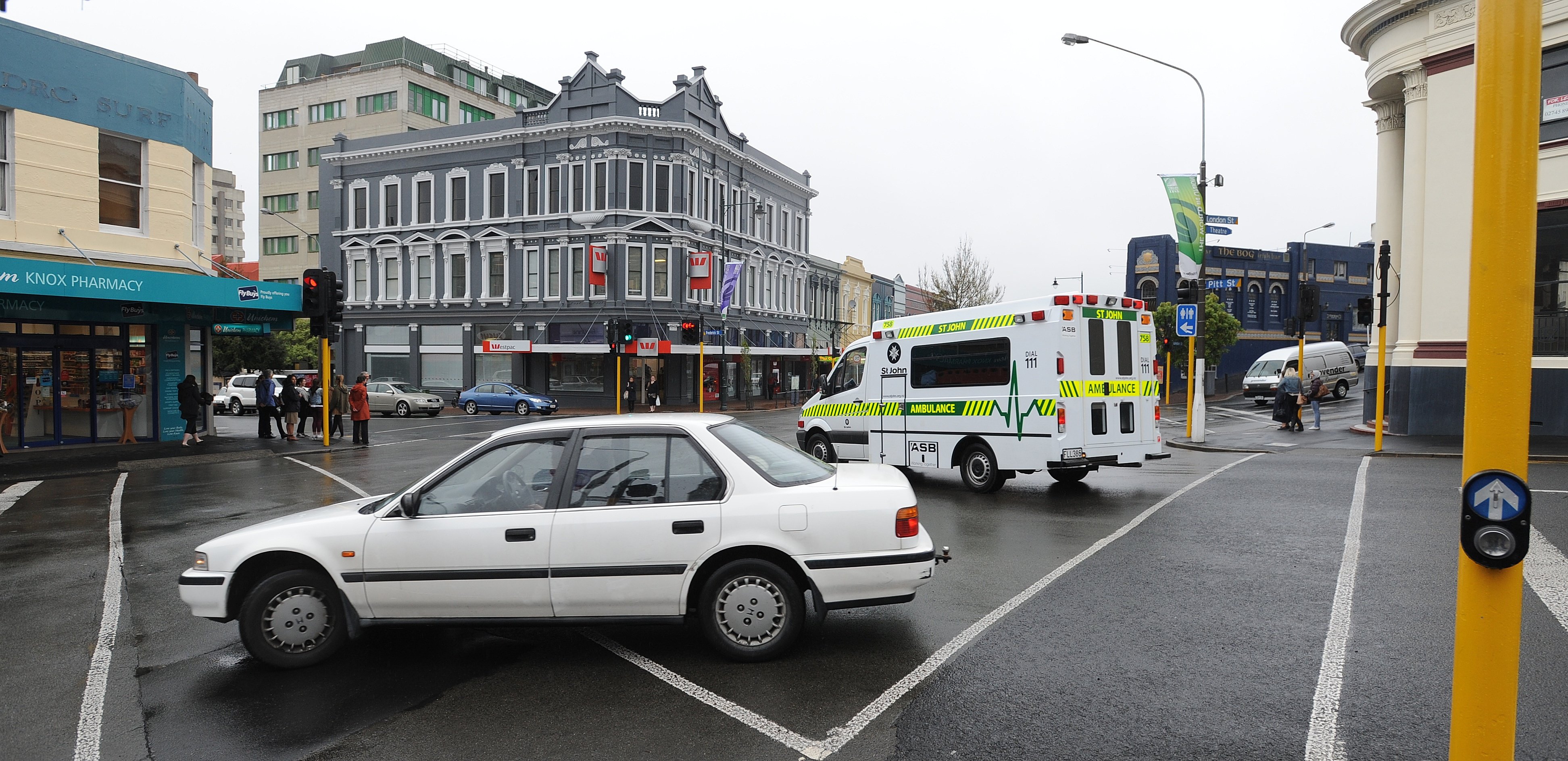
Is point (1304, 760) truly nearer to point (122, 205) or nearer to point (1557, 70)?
point (1557, 70)

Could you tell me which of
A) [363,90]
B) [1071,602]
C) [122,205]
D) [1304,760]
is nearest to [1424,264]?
[1071,602]

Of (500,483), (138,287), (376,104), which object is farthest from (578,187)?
(500,483)

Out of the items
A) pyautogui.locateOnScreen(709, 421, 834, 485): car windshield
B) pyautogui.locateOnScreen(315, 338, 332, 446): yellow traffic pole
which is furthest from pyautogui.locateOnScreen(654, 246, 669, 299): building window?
pyautogui.locateOnScreen(709, 421, 834, 485): car windshield

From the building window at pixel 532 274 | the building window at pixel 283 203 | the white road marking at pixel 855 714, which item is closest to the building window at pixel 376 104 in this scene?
the building window at pixel 283 203

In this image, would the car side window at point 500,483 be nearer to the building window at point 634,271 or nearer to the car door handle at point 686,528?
the car door handle at point 686,528

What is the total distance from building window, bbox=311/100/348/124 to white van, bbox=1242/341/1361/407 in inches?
2171

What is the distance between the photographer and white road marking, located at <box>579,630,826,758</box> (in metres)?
4.30

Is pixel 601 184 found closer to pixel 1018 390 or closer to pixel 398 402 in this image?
pixel 398 402

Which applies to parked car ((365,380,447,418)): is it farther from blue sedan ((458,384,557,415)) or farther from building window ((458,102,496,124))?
building window ((458,102,496,124))

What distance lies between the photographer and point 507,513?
543cm

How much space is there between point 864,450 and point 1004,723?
32.6 ft

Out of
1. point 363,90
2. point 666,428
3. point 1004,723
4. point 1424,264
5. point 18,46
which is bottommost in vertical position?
point 1004,723

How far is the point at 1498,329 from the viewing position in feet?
9.78

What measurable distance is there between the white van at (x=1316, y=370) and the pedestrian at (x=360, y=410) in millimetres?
31268
